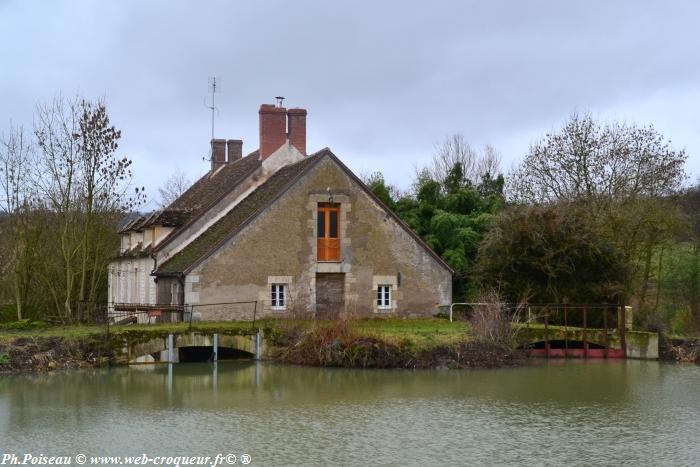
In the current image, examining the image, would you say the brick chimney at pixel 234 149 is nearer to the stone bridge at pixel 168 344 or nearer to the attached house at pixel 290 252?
the attached house at pixel 290 252

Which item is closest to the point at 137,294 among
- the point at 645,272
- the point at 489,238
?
the point at 489,238

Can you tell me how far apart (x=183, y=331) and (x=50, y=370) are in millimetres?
3247

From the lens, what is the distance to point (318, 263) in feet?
84.5

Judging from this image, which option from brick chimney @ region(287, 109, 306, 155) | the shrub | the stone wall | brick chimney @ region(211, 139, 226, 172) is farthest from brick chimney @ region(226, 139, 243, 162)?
the shrub

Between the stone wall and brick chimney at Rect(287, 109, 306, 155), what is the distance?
3.58 metres

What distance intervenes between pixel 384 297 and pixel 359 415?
11.5 m

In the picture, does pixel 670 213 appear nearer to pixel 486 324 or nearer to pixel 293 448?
pixel 486 324

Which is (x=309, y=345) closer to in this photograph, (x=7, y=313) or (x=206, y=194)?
(x=206, y=194)

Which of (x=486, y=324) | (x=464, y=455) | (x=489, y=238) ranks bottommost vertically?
(x=464, y=455)

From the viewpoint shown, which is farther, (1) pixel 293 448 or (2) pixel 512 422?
(2) pixel 512 422

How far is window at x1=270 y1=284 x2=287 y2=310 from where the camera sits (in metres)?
25.2

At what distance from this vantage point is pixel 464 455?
1218 centimetres

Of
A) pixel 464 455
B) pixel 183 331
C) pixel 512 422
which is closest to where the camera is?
pixel 464 455

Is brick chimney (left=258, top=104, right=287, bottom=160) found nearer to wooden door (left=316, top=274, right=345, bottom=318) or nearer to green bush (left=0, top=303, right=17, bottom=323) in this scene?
wooden door (left=316, top=274, right=345, bottom=318)
